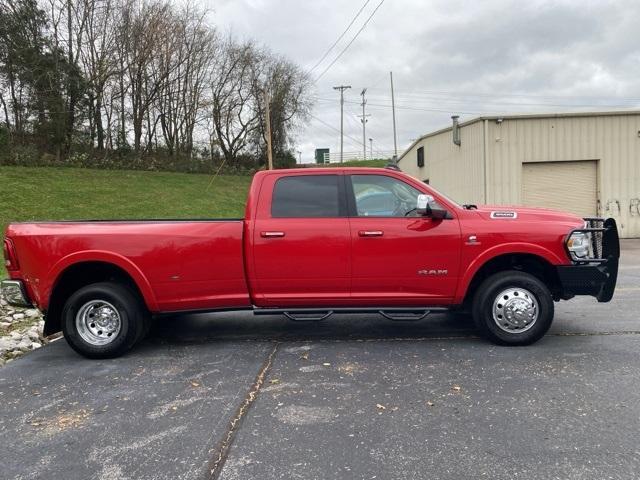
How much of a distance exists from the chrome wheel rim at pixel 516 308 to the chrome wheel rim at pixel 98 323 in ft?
12.8

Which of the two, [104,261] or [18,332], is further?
[18,332]

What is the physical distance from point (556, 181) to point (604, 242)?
12.5 metres

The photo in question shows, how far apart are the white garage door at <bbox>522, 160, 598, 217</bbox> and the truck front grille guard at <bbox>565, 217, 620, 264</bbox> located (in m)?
12.0

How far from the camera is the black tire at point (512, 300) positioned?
5172 mm

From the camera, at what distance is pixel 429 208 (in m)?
5.08

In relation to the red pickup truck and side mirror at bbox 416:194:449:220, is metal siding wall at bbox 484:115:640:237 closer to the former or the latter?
the red pickup truck

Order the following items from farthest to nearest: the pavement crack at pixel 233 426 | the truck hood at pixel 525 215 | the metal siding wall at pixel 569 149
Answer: the metal siding wall at pixel 569 149 → the truck hood at pixel 525 215 → the pavement crack at pixel 233 426

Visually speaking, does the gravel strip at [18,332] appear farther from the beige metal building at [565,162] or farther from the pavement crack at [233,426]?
the beige metal building at [565,162]

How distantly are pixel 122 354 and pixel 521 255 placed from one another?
4.30 m

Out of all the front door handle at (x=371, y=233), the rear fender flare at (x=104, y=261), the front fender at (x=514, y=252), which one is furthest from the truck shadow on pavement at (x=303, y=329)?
the front door handle at (x=371, y=233)

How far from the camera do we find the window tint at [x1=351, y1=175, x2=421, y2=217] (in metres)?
5.30

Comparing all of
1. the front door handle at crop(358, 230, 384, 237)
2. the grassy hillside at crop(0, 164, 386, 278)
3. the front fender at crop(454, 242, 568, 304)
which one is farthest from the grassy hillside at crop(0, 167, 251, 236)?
the front fender at crop(454, 242, 568, 304)

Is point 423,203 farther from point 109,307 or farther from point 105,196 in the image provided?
point 105,196

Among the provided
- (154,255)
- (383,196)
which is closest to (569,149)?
(383,196)
